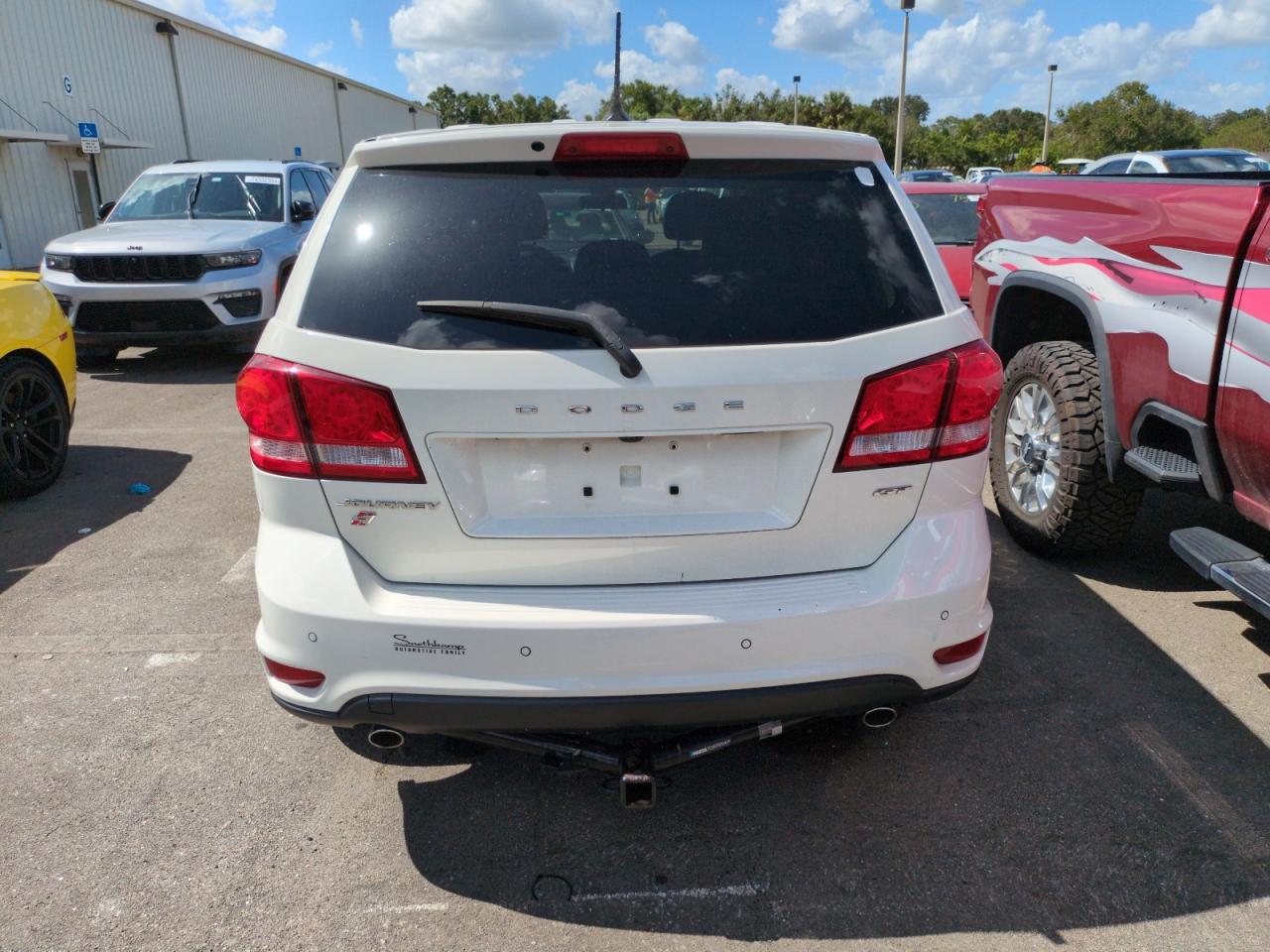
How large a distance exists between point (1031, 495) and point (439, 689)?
3290mm

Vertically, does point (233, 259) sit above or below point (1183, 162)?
below

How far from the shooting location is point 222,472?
6102 millimetres

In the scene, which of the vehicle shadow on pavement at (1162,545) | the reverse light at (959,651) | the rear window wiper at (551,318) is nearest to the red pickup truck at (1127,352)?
the vehicle shadow on pavement at (1162,545)

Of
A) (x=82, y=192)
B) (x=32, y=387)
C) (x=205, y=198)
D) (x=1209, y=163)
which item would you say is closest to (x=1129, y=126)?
(x=1209, y=163)

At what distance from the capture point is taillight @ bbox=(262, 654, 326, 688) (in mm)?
2283

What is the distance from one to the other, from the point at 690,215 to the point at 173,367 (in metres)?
9.04

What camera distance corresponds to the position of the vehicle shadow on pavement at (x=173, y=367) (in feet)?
30.4

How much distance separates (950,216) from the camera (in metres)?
10.1

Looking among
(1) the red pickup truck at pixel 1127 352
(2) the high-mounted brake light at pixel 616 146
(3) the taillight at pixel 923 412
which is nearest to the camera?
(3) the taillight at pixel 923 412

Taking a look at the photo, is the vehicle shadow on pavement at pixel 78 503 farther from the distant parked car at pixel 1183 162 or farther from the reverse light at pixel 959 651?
the distant parked car at pixel 1183 162

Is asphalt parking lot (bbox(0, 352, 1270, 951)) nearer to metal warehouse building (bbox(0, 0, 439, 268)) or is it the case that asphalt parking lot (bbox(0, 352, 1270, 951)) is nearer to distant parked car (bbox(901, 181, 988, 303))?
distant parked car (bbox(901, 181, 988, 303))

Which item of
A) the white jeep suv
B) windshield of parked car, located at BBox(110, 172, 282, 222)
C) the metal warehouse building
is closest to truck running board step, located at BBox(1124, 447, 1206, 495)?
the white jeep suv

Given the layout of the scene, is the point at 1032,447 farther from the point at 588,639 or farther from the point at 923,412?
the point at 588,639

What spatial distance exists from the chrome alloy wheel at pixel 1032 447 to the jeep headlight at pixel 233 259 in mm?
7529
